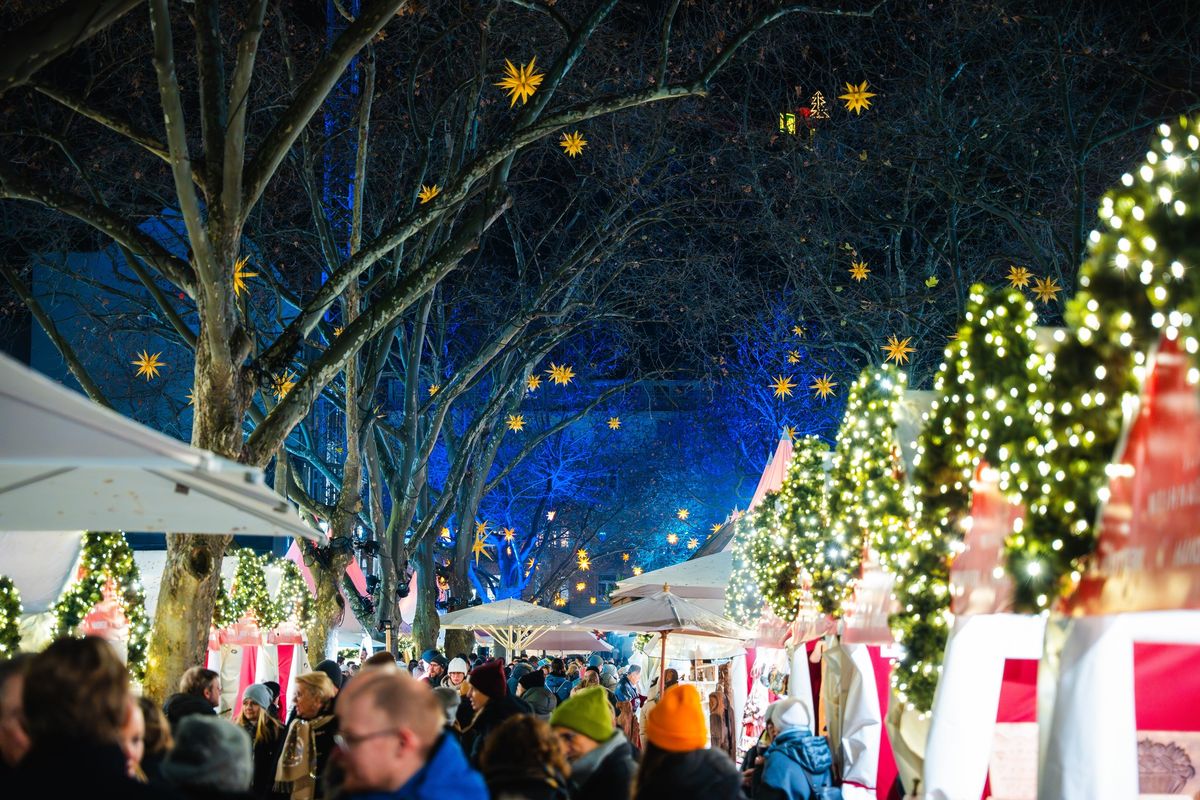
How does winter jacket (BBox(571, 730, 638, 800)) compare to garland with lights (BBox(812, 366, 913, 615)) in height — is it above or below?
below

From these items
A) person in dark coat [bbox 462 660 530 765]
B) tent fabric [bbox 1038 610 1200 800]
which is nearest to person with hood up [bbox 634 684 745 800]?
tent fabric [bbox 1038 610 1200 800]

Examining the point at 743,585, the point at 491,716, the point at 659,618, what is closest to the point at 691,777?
the point at 491,716

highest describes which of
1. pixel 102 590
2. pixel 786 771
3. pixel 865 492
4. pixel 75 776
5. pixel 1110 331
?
pixel 865 492

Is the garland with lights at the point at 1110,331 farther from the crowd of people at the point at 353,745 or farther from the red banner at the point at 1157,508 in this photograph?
the crowd of people at the point at 353,745

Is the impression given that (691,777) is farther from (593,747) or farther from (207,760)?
(207,760)

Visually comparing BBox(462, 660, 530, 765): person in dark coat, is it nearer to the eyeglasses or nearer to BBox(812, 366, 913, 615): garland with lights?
BBox(812, 366, 913, 615): garland with lights

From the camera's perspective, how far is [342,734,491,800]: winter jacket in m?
3.46

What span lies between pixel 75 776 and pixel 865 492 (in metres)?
8.99

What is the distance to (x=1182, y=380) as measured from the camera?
476cm

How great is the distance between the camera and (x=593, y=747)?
5.54 metres

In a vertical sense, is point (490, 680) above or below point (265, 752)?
above

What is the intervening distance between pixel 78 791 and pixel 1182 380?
157 inches

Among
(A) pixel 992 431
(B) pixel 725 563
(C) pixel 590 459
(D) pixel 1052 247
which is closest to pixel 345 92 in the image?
(B) pixel 725 563

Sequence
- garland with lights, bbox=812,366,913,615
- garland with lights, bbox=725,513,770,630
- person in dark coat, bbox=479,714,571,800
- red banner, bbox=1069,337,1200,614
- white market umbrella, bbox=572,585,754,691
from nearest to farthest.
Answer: red banner, bbox=1069,337,1200,614
person in dark coat, bbox=479,714,571,800
garland with lights, bbox=812,366,913,615
white market umbrella, bbox=572,585,754,691
garland with lights, bbox=725,513,770,630
